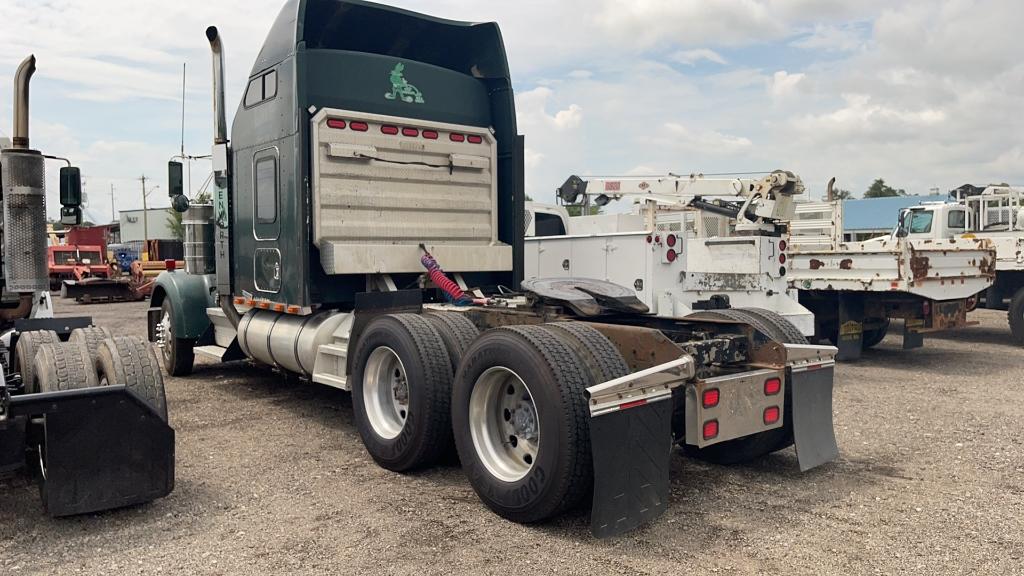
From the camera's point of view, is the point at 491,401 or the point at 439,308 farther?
the point at 439,308

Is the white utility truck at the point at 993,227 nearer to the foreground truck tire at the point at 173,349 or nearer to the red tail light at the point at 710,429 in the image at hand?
the red tail light at the point at 710,429

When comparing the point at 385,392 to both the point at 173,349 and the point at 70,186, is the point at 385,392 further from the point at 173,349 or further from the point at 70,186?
the point at 173,349

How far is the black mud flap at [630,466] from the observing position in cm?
380

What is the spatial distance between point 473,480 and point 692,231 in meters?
8.67

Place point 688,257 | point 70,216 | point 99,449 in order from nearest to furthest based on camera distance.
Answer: point 99,449 → point 70,216 → point 688,257

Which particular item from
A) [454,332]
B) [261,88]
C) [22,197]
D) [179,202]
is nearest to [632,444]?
[454,332]

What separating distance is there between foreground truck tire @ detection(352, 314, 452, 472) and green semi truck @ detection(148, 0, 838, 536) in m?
0.01

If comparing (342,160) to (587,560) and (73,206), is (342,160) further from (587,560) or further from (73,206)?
(587,560)

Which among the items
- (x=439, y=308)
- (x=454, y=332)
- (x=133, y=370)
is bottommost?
(x=133, y=370)

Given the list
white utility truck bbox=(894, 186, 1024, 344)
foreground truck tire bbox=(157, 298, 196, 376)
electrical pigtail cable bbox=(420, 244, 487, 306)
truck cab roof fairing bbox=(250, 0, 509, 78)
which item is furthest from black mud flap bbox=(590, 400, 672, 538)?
white utility truck bbox=(894, 186, 1024, 344)

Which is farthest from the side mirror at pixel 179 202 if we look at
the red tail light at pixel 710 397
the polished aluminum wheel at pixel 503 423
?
the red tail light at pixel 710 397

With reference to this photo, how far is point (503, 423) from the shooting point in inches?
180

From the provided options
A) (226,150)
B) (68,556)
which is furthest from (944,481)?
(226,150)

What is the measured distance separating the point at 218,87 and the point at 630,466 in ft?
19.6
